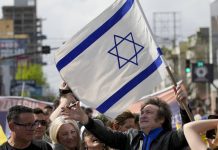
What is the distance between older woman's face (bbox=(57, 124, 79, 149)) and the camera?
22.5 feet

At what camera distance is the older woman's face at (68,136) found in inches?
270

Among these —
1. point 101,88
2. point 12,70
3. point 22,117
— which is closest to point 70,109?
point 22,117

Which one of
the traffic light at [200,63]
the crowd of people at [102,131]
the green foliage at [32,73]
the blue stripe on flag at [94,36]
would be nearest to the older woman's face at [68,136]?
the crowd of people at [102,131]

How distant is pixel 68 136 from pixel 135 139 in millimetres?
566

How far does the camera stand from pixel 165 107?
673 centimetres

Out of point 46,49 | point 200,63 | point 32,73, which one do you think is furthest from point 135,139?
point 32,73

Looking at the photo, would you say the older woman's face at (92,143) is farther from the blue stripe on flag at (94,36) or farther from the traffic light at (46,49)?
the traffic light at (46,49)

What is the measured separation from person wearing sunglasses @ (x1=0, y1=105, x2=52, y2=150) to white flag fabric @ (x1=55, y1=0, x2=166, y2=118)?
0.82 m

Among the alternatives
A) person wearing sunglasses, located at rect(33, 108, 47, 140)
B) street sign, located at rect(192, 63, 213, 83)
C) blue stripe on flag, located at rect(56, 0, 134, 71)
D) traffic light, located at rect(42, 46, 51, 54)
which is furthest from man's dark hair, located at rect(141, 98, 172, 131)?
street sign, located at rect(192, 63, 213, 83)

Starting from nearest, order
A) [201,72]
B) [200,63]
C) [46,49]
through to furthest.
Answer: [46,49] < [200,63] < [201,72]

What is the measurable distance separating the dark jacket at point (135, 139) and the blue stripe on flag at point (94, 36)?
87 centimetres

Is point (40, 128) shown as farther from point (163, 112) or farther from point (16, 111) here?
Answer: point (163, 112)

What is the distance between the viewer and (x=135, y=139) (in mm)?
6762

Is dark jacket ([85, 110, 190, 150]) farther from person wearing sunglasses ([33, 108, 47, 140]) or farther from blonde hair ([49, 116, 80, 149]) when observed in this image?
person wearing sunglasses ([33, 108, 47, 140])
